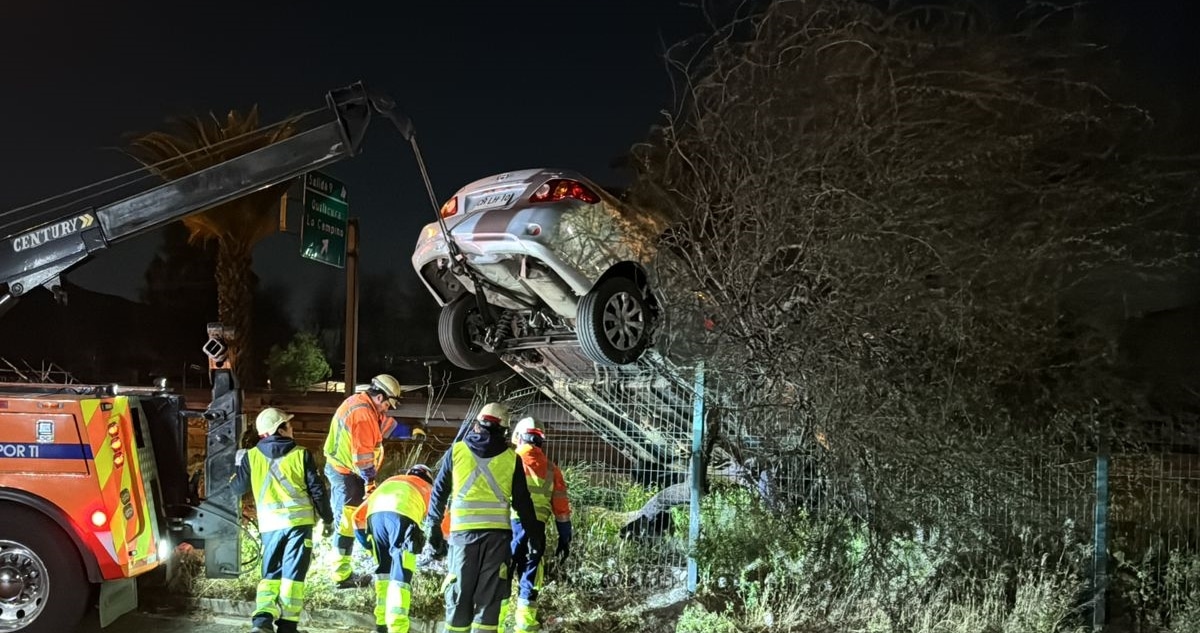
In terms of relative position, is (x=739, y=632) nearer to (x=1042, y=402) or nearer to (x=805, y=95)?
(x=1042, y=402)

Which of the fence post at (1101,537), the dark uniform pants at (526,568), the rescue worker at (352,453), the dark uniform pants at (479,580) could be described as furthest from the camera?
the rescue worker at (352,453)

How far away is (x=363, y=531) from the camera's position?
6582mm

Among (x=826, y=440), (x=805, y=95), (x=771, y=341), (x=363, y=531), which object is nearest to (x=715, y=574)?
(x=826, y=440)

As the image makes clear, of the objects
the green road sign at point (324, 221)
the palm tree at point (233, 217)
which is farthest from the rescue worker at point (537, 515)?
the palm tree at point (233, 217)

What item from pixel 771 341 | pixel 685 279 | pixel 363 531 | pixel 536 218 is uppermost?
pixel 536 218

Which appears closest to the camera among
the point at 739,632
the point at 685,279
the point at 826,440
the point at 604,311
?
the point at 739,632

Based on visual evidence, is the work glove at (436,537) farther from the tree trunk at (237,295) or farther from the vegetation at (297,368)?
the vegetation at (297,368)

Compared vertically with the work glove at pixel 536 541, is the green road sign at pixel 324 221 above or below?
above

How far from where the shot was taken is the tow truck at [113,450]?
5.54 m

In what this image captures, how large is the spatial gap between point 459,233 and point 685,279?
1944 millimetres

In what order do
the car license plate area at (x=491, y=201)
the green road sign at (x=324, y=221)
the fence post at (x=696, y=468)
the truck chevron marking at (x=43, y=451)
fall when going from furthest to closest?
the green road sign at (x=324, y=221), the car license plate area at (x=491, y=201), the fence post at (x=696, y=468), the truck chevron marking at (x=43, y=451)

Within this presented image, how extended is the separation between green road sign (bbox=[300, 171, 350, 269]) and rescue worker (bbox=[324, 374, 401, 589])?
4.74 meters

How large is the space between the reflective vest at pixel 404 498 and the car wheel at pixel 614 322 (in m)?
1.88

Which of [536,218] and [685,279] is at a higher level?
[536,218]
